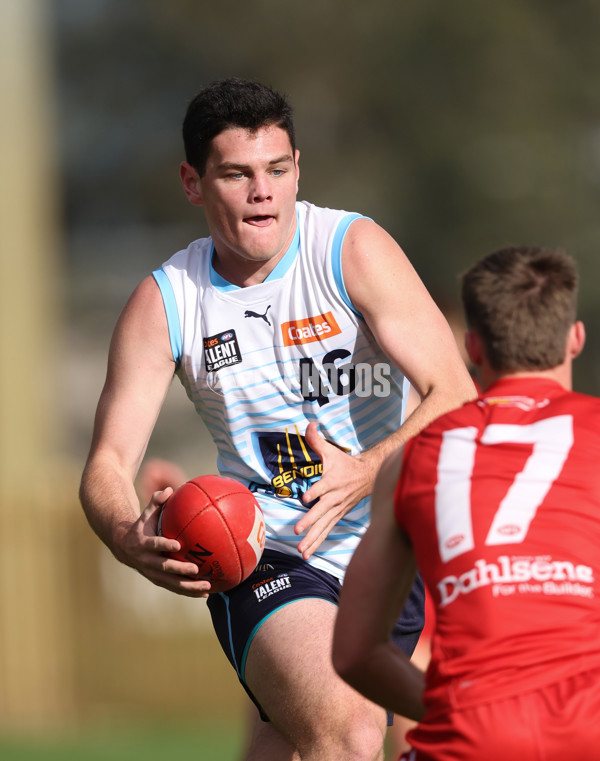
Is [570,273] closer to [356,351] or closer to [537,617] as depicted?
[537,617]

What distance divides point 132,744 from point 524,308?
339 inches

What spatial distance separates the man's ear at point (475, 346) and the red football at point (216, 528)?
1506 mm

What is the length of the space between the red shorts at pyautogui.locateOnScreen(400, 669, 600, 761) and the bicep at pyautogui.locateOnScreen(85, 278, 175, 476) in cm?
256

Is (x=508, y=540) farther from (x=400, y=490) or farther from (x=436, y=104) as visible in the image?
(x=436, y=104)

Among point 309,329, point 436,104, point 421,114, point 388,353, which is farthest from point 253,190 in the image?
point 436,104

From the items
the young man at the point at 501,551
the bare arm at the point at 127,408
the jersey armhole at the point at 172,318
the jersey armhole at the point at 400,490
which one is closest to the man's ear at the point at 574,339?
the young man at the point at 501,551

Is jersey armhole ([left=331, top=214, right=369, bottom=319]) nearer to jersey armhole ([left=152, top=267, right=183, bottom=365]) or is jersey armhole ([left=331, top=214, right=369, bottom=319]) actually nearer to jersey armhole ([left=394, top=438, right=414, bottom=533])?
jersey armhole ([left=152, top=267, right=183, bottom=365])

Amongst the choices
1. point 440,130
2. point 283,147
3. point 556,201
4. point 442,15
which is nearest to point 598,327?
point 556,201

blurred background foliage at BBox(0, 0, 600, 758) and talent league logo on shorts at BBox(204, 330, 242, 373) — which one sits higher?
blurred background foliage at BBox(0, 0, 600, 758)

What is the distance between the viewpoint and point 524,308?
11.2 ft

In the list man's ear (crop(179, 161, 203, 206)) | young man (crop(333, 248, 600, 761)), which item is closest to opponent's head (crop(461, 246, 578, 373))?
young man (crop(333, 248, 600, 761))

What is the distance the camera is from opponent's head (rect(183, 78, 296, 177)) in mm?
5391

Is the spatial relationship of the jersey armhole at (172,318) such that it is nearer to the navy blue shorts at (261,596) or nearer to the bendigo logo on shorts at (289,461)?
the bendigo logo on shorts at (289,461)

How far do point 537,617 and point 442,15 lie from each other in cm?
2300
